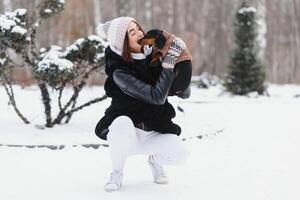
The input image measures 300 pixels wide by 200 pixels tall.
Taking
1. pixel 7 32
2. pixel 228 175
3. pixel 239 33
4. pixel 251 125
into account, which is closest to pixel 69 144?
pixel 7 32

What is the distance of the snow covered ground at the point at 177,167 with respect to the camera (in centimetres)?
460

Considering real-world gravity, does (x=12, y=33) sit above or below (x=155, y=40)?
below

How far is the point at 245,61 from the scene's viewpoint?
591 inches

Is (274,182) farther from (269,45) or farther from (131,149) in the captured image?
(269,45)

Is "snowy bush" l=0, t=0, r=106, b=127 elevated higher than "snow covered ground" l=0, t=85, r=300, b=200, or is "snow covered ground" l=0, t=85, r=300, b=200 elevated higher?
"snowy bush" l=0, t=0, r=106, b=127

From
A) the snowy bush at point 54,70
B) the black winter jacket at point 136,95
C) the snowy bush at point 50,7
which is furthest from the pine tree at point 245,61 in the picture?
the black winter jacket at point 136,95

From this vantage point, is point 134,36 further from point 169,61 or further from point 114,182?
point 114,182

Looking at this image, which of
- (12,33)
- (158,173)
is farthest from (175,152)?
(12,33)

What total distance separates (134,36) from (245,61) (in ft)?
35.8

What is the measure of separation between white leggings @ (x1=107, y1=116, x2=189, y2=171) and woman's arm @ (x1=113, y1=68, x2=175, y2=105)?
0.20 meters

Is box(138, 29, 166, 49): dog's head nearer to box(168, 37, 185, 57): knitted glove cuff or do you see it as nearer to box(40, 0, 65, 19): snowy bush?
box(168, 37, 185, 57): knitted glove cuff

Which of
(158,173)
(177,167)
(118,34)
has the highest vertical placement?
(118,34)

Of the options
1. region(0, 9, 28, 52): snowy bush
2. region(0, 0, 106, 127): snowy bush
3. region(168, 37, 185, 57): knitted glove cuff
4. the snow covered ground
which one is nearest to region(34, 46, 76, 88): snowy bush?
region(0, 0, 106, 127): snowy bush

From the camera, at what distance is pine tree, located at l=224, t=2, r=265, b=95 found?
14.7 meters
